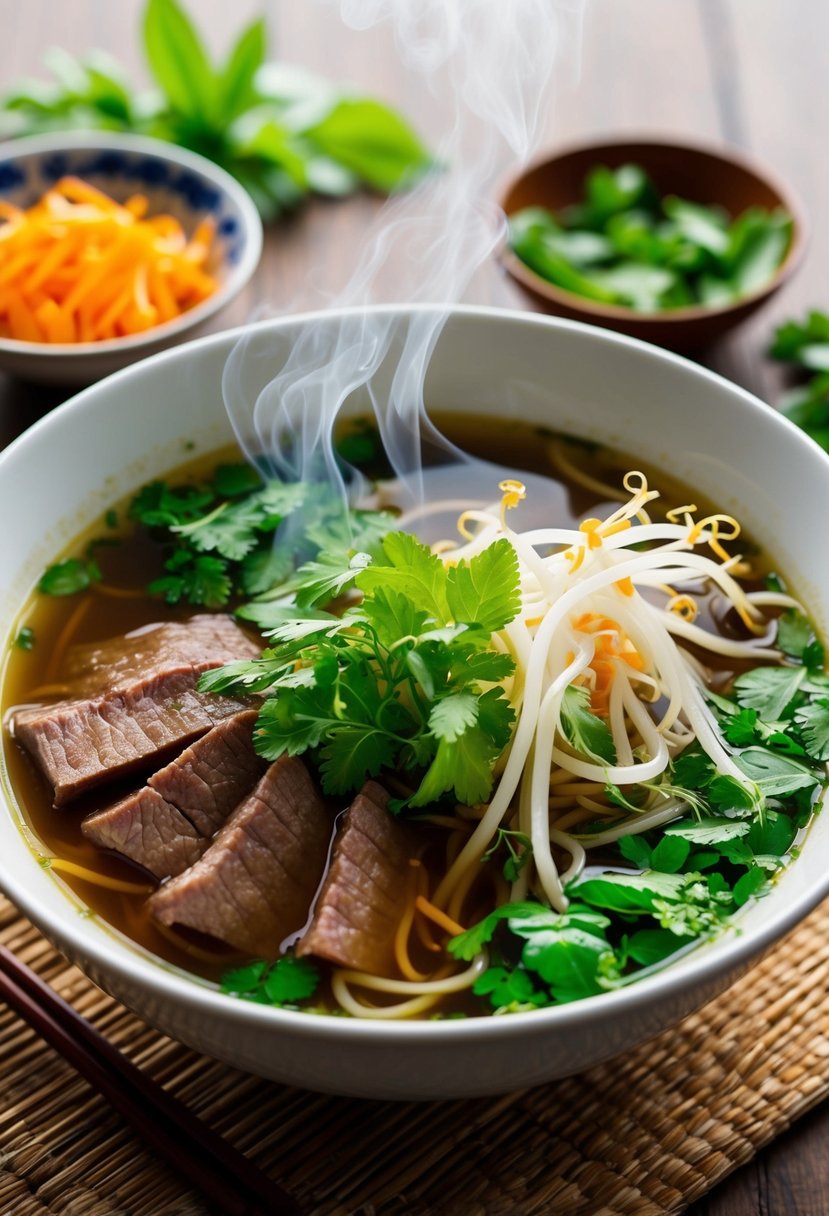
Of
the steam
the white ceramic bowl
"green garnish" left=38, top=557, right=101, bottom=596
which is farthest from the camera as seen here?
the steam

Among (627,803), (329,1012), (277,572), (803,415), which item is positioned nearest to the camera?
(329,1012)

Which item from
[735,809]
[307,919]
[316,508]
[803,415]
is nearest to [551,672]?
[735,809]

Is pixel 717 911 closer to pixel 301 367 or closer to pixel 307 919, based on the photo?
pixel 307 919

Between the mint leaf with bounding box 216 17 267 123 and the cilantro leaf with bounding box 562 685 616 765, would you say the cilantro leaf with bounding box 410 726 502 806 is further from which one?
the mint leaf with bounding box 216 17 267 123

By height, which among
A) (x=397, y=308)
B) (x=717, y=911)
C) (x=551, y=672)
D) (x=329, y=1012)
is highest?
(x=397, y=308)

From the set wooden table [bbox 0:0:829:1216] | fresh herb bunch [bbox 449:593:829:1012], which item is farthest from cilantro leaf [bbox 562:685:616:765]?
wooden table [bbox 0:0:829:1216]

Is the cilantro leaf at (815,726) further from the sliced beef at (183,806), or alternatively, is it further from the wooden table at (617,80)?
the wooden table at (617,80)

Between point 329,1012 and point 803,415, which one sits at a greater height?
point 803,415

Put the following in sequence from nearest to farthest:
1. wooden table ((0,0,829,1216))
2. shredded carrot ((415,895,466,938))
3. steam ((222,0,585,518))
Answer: shredded carrot ((415,895,466,938)) → steam ((222,0,585,518)) → wooden table ((0,0,829,1216))

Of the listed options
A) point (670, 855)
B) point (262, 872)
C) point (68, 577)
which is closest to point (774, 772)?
point (670, 855)
